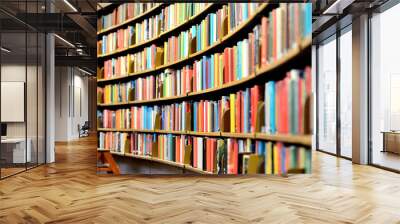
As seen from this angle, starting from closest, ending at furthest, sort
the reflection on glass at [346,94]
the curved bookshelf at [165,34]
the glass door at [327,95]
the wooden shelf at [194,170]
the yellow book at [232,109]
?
the yellow book at [232,109] → the curved bookshelf at [165,34] → the wooden shelf at [194,170] → the reflection on glass at [346,94] → the glass door at [327,95]

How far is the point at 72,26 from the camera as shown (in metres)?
7.78

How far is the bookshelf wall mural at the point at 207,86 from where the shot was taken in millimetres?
2088

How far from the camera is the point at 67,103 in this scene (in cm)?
1399

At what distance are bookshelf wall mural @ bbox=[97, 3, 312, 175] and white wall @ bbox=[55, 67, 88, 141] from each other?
36.2ft

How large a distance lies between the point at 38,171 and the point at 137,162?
135 inches

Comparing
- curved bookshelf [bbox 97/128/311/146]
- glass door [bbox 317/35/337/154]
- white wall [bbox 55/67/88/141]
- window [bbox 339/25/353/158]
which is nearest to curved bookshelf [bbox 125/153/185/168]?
curved bookshelf [bbox 97/128/311/146]

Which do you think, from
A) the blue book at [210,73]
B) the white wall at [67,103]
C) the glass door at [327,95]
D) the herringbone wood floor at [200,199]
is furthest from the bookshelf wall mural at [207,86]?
the white wall at [67,103]

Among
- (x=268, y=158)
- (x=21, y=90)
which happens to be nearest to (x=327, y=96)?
(x=21, y=90)

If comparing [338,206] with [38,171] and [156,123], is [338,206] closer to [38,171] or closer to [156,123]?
[156,123]

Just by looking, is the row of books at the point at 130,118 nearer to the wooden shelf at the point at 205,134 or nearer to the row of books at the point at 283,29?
the wooden shelf at the point at 205,134

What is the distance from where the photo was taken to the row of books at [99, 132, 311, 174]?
2.18 metres

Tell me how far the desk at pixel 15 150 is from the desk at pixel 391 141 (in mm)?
5990

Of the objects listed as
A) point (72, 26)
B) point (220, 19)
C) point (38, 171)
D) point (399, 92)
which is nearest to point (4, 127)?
point (38, 171)

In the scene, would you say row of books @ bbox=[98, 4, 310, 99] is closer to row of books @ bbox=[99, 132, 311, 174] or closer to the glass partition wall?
row of books @ bbox=[99, 132, 311, 174]
